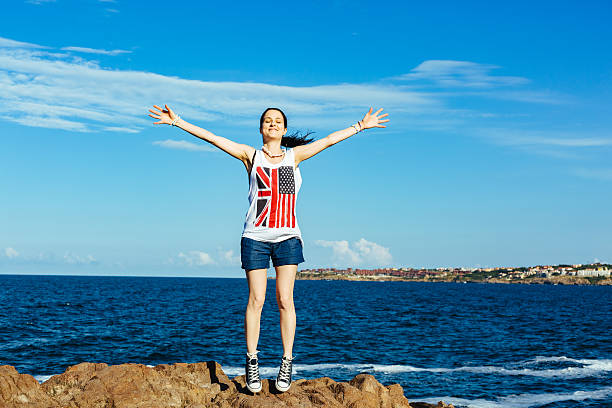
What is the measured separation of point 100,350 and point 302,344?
39.8ft

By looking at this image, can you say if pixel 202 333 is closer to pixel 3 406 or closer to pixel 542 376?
pixel 542 376

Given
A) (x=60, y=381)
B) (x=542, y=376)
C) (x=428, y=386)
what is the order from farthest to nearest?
1. (x=542, y=376)
2. (x=428, y=386)
3. (x=60, y=381)

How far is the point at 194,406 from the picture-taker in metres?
7.28

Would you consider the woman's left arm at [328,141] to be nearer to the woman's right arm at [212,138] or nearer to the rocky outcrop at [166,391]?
the woman's right arm at [212,138]

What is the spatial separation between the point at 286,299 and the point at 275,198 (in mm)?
1349

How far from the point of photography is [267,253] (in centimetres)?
731

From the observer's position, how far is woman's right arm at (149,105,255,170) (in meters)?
7.25

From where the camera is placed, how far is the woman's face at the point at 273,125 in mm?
7496

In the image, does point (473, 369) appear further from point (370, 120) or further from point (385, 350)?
point (370, 120)

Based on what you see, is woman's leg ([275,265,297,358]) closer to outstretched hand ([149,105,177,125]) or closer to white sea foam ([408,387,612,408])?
outstretched hand ([149,105,177,125])

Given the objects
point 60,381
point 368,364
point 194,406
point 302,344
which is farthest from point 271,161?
point 302,344

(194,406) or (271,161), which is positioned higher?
(271,161)

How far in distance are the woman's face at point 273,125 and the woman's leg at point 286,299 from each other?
175 cm

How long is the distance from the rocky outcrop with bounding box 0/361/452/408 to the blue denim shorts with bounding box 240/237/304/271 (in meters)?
1.74
